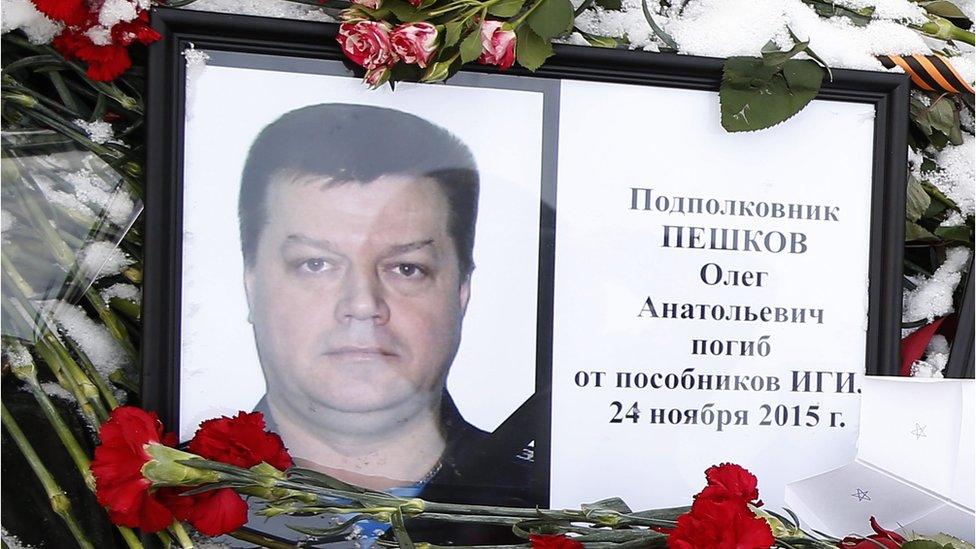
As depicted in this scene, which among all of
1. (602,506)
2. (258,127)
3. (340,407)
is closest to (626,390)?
(602,506)

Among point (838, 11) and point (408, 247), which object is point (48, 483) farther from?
point (838, 11)

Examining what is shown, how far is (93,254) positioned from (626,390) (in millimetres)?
389

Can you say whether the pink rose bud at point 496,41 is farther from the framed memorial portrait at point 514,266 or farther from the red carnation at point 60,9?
the red carnation at point 60,9

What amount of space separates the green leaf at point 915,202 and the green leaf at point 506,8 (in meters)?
0.35

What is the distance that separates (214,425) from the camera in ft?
1.76

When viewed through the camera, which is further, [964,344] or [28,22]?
[964,344]

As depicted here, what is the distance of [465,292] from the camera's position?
61 centimetres

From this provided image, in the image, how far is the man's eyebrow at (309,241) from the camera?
0.59m

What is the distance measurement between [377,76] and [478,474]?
29 cm

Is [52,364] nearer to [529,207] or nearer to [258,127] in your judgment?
[258,127]

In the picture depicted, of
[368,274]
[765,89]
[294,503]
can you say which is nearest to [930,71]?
[765,89]

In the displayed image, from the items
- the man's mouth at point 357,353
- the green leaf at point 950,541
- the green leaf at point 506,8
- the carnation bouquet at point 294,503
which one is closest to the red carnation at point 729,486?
the carnation bouquet at point 294,503

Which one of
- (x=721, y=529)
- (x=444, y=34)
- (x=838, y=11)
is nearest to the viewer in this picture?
(x=721, y=529)

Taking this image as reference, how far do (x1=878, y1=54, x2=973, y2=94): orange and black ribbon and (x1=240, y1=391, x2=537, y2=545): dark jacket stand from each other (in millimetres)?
414
